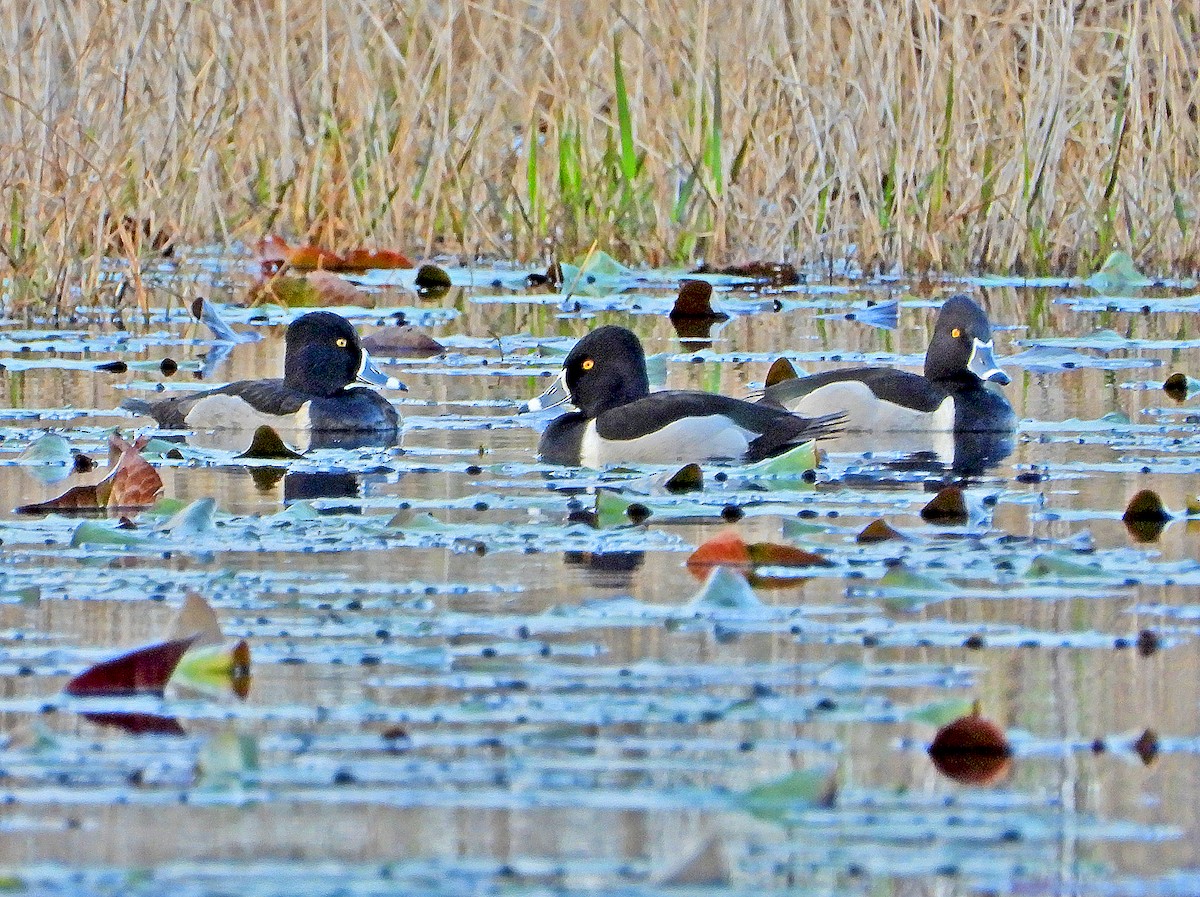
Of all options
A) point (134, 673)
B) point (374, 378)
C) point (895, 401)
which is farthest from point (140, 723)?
point (374, 378)

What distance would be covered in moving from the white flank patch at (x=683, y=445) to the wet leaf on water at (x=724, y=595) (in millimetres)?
2935

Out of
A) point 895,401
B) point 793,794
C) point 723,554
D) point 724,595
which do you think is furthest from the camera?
point 895,401

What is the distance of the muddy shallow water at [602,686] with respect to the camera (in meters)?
3.51

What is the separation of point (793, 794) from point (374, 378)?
20.5 feet

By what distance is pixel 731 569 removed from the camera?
552 centimetres

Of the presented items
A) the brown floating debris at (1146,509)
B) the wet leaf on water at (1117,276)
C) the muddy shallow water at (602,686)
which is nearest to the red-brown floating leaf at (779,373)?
the muddy shallow water at (602,686)

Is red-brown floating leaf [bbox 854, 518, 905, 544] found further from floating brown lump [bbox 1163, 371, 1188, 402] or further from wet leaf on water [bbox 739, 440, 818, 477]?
floating brown lump [bbox 1163, 371, 1188, 402]

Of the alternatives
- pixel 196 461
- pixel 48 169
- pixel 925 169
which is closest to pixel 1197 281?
pixel 925 169

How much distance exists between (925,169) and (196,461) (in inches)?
261

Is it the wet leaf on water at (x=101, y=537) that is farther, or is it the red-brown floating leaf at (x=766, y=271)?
the red-brown floating leaf at (x=766, y=271)

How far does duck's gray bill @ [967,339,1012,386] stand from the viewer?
9.81 metres

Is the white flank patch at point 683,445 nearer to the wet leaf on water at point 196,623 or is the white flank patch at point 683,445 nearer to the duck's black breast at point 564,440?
the duck's black breast at point 564,440

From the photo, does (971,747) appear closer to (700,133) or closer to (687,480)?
(687,480)

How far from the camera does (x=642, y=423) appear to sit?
8.28 m
